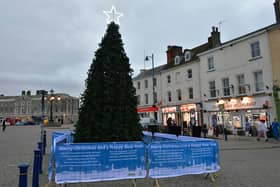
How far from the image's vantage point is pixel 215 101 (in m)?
24.1

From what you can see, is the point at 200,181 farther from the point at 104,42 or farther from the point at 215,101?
the point at 215,101

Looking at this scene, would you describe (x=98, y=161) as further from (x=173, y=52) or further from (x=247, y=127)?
(x=173, y=52)

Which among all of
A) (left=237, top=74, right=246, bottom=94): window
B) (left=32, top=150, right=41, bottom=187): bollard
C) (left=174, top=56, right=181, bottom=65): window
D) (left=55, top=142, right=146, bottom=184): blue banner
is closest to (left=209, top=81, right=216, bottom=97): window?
(left=237, top=74, right=246, bottom=94): window

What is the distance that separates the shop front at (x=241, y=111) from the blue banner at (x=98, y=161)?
47.3ft

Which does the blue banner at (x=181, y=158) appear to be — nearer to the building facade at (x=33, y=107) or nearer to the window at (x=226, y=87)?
the window at (x=226, y=87)

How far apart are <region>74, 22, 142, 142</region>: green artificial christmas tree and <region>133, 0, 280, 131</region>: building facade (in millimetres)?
13396

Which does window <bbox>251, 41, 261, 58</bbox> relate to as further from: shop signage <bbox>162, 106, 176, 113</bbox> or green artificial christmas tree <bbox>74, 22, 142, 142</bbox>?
green artificial christmas tree <bbox>74, 22, 142, 142</bbox>

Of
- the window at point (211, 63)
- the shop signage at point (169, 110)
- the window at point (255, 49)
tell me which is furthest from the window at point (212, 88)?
the shop signage at point (169, 110)

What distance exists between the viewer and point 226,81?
23406 mm

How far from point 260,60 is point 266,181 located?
16926 millimetres

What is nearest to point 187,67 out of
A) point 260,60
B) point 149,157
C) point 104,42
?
point 260,60

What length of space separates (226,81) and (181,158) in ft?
65.0

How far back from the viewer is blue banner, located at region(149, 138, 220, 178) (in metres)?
5.42

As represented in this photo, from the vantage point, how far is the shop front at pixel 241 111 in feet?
62.9
